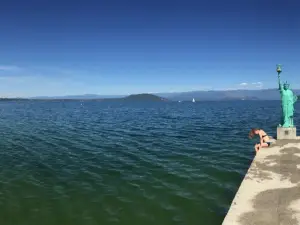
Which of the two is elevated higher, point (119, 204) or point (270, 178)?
point (270, 178)

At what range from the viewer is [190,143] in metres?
29.0

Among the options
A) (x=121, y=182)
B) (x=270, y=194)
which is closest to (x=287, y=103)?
(x=270, y=194)

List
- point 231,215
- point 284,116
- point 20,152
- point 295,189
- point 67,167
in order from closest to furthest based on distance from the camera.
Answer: point 231,215, point 295,189, point 67,167, point 284,116, point 20,152

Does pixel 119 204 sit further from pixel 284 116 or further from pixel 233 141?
pixel 233 141

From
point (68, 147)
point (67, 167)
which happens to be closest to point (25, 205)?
point (67, 167)

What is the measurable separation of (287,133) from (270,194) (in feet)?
41.2

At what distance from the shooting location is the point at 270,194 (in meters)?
11.7

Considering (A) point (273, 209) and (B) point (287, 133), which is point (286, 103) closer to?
(B) point (287, 133)

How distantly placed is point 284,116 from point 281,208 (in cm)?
1444

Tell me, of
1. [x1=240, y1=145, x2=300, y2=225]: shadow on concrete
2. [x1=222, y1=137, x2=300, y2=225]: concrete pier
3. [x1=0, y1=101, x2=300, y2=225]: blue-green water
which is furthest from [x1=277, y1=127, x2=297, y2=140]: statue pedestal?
[x1=240, y1=145, x2=300, y2=225]: shadow on concrete

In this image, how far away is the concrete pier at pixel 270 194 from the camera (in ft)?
31.7

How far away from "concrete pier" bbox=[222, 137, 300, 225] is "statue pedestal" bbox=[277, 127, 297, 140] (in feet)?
16.1

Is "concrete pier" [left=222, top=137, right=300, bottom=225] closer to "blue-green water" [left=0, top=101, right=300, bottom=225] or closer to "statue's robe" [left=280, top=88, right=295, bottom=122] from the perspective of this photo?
"blue-green water" [left=0, top=101, right=300, bottom=225]

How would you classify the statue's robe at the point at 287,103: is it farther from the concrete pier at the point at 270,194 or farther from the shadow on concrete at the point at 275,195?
the shadow on concrete at the point at 275,195
